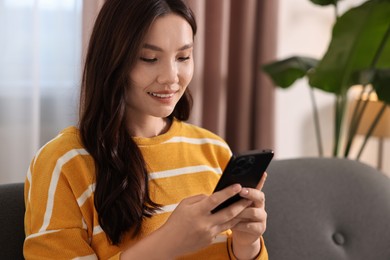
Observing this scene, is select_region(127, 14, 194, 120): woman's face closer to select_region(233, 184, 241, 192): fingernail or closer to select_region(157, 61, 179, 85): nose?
select_region(157, 61, 179, 85): nose

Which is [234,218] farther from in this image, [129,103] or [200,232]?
[129,103]

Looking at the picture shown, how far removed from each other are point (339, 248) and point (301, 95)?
185 centimetres

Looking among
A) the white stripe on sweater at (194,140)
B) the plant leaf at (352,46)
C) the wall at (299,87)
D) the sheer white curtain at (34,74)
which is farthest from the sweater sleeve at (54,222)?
the wall at (299,87)

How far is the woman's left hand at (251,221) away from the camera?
129 cm

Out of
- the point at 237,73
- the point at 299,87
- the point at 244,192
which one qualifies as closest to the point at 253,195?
the point at 244,192

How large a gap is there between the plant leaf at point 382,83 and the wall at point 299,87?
2.69 ft

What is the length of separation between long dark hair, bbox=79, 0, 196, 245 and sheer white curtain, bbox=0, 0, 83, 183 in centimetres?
85

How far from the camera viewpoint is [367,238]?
1742 millimetres

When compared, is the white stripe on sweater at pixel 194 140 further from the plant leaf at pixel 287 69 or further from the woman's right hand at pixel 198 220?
the plant leaf at pixel 287 69

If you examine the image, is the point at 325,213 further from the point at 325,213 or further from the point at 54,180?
the point at 54,180

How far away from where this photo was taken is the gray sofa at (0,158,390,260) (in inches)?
67.6

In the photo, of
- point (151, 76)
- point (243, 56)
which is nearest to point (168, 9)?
point (151, 76)

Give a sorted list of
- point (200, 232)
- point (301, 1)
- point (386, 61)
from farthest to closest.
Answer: point (301, 1) → point (386, 61) → point (200, 232)

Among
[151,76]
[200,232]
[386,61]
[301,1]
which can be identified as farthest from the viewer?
[301,1]
